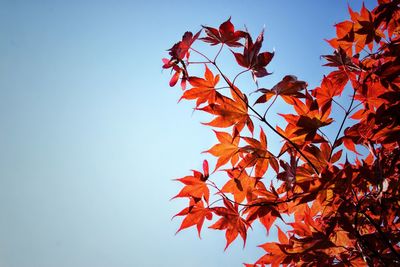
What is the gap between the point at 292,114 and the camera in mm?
1235

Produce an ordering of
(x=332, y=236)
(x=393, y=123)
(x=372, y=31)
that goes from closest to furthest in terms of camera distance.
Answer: (x=393, y=123) < (x=332, y=236) < (x=372, y=31)

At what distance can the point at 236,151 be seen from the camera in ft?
4.40

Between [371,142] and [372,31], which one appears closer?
[371,142]

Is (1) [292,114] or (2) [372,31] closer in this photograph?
(1) [292,114]

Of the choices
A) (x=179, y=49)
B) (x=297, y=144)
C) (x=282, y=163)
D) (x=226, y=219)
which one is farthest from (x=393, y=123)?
(x=179, y=49)

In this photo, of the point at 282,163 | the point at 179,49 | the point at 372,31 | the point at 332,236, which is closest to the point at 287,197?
the point at 282,163

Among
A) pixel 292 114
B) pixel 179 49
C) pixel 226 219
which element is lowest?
pixel 226 219

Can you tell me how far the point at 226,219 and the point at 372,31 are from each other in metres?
1.50

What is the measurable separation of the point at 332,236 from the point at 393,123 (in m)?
0.73

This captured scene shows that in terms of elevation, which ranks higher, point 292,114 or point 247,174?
point 292,114

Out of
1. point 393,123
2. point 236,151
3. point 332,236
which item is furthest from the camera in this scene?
point 332,236

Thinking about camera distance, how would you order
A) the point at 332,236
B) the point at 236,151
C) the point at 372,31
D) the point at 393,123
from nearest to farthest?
the point at 393,123, the point at 236,151, the point at 332,236, the point at 372,31

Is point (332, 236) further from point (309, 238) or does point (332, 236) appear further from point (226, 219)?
point (226, 219)

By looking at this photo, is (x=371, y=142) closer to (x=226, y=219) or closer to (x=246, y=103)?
(x=246, y=103)
